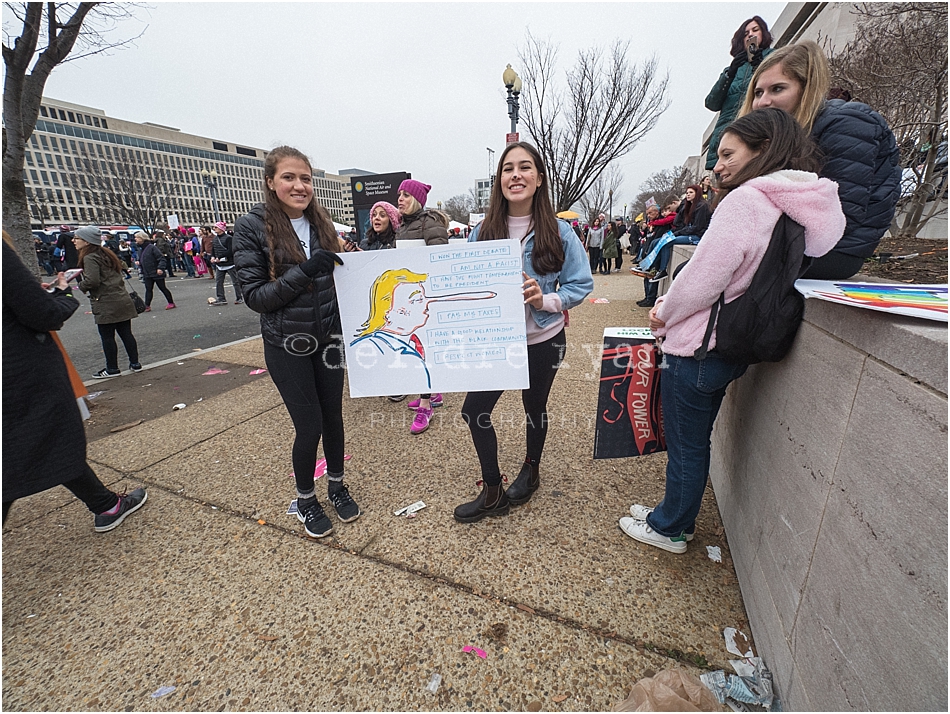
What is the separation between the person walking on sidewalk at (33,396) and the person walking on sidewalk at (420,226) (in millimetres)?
2154

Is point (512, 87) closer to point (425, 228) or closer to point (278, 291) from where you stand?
point (425, 228)

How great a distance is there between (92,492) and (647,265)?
3.63 metres

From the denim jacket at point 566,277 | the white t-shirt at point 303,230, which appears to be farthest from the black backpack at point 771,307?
the white t-shirt at point 303,230

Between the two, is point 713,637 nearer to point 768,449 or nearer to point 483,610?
point 768,449

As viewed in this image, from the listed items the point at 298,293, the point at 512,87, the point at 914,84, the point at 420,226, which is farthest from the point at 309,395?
the point at 512,87

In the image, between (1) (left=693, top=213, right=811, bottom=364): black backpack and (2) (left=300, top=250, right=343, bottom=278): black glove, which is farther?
(2) (left=300, top=250, right=343, bottom=278): black glove

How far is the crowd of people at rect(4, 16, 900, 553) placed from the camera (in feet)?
5.12

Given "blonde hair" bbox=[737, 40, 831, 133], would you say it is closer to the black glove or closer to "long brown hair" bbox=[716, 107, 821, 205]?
"long brown hair" bbox=[716, 107, 821, 205]

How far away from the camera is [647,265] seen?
2.82 meters

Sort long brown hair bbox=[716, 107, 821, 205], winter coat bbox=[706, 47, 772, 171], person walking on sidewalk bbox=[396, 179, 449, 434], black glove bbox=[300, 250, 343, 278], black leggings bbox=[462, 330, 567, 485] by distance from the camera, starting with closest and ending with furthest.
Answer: long brown hair bbox=[716, 107, 821, 205]
black glove bbox=[300, 250, 343, 278]
black leggings bbox=[462, 330, 567, 485]
winter coat bbox=[706, 47, 772, 171]
person walking on sidewalk bbox=[396, 179, 449, 434]

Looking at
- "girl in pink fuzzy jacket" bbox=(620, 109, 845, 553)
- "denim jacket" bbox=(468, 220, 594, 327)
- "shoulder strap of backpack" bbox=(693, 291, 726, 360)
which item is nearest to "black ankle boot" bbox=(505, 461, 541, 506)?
"girl in pink fuzzy jacket" bbox=(620, 109, 845, 553)

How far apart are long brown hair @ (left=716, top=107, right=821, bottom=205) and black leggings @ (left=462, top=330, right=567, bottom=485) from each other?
1.12 meters

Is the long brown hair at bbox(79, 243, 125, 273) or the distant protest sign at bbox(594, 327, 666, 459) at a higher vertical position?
the long brown hair at bbox(79, 243, 125, 273)

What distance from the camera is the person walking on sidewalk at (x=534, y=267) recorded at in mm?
2197
